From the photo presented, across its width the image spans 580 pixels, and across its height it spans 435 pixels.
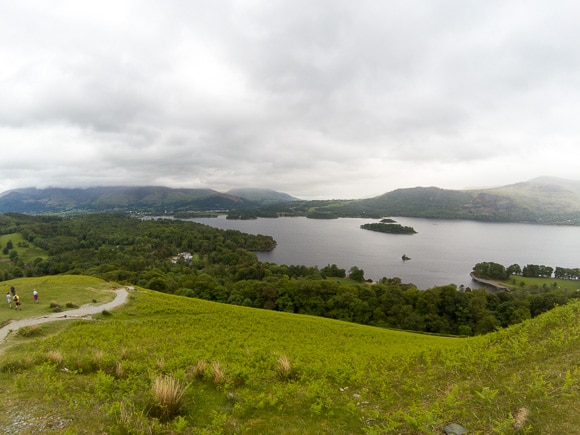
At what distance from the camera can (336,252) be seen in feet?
485

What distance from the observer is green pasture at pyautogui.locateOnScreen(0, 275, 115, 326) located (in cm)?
2088

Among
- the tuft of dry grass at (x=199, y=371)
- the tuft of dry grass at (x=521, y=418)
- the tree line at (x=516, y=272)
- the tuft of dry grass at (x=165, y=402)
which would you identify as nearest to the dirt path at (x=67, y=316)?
the tuft of dry grass at (x=199, y=371)

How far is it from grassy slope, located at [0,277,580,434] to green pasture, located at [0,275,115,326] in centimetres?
724

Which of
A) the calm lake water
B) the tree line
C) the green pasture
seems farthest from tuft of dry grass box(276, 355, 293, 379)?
the tree line

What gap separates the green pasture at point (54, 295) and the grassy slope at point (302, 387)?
7241 mm

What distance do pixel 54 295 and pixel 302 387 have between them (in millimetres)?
28419

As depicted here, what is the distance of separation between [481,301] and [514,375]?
57514mm

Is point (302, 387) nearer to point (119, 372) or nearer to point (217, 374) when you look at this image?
point (217, 374)

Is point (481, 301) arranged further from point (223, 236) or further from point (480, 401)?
point (223, 236)

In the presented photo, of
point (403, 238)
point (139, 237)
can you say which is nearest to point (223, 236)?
point (139, 237)

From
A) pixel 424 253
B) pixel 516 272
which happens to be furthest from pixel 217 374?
pixel 424 253

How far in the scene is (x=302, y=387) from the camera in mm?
9453

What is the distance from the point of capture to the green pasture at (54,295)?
2088 cm

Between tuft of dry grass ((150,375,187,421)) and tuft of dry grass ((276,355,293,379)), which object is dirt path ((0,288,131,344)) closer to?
tuft of dry grass ((150,375,187,421))
